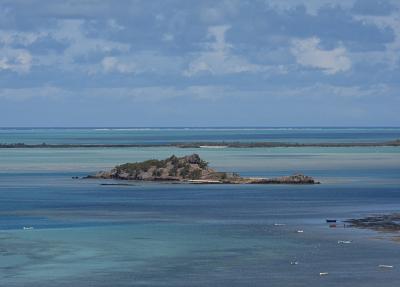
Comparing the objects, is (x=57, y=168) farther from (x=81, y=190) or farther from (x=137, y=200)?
(x=137, y=200)

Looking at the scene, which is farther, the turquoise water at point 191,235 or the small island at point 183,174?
the small island at point 183,174

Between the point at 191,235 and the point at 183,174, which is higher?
the point at 183,174

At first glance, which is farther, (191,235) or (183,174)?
(183,174)

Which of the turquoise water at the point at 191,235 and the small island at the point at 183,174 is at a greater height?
the small island at the point at 183,174

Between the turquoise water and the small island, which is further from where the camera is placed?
the small island

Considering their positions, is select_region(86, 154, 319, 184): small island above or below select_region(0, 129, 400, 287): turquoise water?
above
